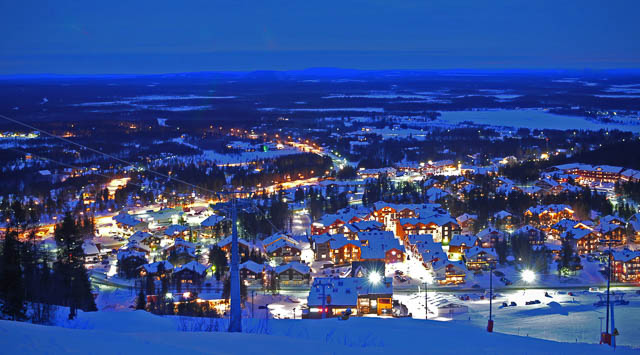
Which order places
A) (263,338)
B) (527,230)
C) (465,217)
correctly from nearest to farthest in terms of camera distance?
(263,338), (527,230), (465,217)

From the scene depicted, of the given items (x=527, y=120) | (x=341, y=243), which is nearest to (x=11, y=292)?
(x=341, y=243)

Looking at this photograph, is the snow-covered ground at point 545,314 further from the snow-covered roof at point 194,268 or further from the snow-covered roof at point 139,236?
the snow-covered roof at point 139,236

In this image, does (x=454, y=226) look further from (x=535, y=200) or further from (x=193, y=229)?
(x=193, y=229)

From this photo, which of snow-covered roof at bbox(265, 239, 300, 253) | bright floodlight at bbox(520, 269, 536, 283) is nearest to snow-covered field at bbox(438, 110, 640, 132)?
bright floodlight at bbox(520, 269, 536, 283)

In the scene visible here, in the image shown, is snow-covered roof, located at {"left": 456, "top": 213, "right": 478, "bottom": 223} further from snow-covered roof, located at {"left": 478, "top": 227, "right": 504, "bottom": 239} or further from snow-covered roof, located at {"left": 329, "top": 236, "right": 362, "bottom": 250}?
snow-covered roof, located at {"left": 329, "top": 236, "right": 362, "bottom": 250}

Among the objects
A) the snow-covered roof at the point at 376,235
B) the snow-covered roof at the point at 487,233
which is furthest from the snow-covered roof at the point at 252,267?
the snow-covered roof at the point at 487,233

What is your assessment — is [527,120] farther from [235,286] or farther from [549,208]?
[235,286]

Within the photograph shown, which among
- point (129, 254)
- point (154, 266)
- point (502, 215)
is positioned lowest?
point (154, 266)
